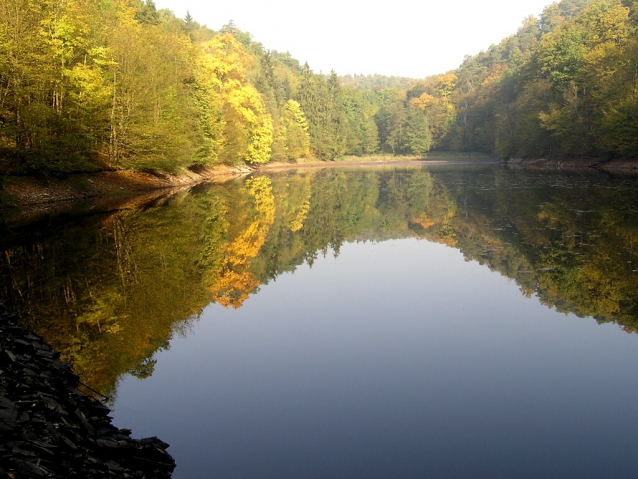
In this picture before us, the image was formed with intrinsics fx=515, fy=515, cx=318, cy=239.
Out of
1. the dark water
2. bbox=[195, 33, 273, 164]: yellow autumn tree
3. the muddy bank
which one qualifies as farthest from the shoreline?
the dark water

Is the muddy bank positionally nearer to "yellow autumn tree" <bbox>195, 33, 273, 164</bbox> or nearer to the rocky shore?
"yellow autumn tree" <bbox>195, 33, 273, 164</bbox>

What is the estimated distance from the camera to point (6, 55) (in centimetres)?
2644

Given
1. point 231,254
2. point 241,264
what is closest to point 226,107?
point 231,254

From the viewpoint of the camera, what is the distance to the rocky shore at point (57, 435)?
15.4 feet

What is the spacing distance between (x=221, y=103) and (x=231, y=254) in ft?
137

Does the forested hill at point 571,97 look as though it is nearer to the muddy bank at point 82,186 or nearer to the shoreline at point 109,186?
the shoreline at point 109,186

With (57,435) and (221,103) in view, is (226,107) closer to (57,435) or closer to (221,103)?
(221,103)

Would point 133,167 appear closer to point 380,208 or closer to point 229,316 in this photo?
point 380,208

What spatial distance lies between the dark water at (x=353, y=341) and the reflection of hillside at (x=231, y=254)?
0.26 ft

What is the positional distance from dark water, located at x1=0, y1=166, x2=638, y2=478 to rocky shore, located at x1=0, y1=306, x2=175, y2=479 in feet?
1.86

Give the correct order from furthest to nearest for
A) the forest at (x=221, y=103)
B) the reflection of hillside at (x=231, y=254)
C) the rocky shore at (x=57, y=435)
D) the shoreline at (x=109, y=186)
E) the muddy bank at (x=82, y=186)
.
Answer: the forest at (x=221, y=103) < the shoreline at (x=109, y=186) < the muddy bank at (x=82, y=186) < the reflection of hillside at (x=231, y=254) < the rocky shore at (x=57, y=435)

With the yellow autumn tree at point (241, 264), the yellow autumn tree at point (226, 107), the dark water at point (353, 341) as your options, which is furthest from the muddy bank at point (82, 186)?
the yellow autumn tree at point (241, 264)

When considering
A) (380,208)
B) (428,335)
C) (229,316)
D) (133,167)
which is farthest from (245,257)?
(133,167)

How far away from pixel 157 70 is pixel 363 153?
85011mm
